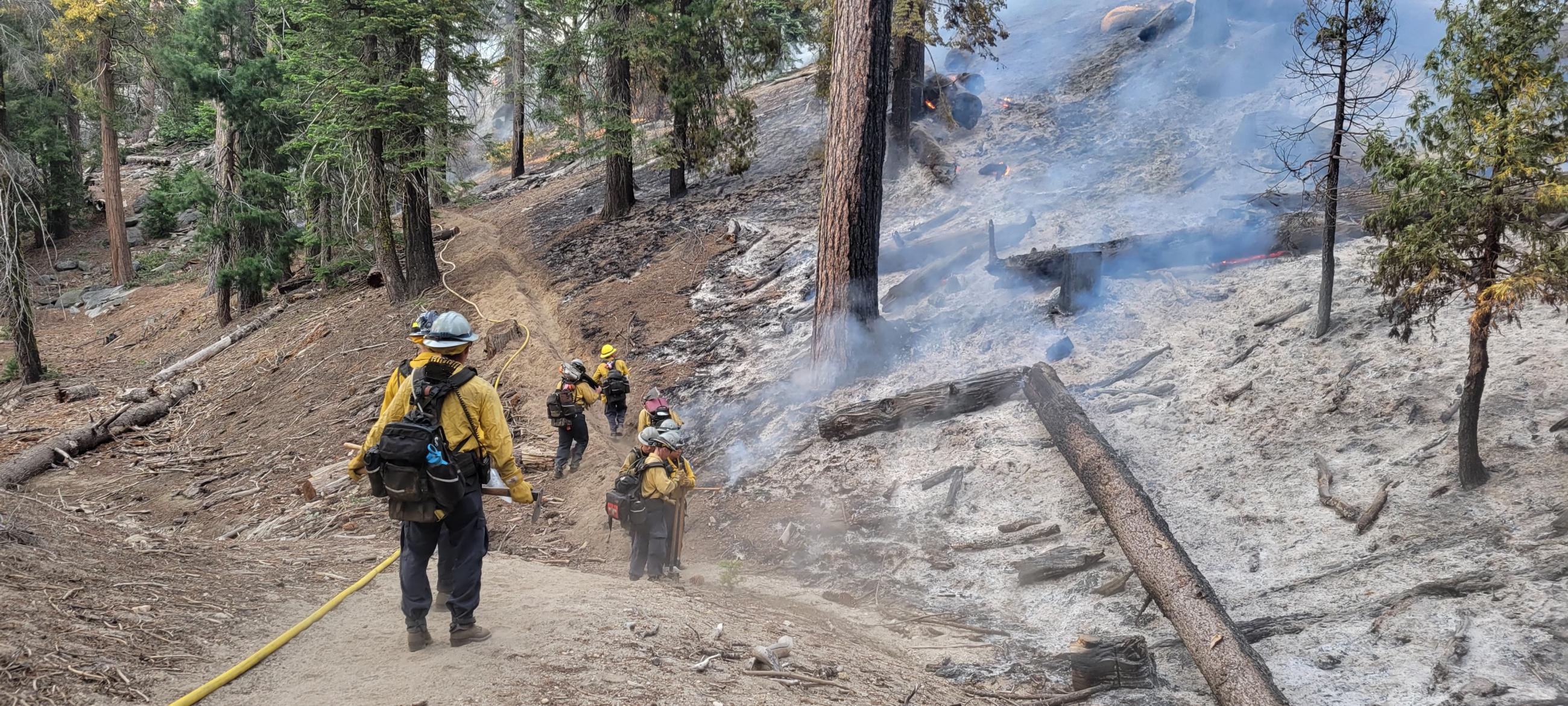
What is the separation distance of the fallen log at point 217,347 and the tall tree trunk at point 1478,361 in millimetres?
22041

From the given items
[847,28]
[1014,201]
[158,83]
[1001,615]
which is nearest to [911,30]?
[1014,201]

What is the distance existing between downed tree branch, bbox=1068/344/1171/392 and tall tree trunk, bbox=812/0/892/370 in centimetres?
304

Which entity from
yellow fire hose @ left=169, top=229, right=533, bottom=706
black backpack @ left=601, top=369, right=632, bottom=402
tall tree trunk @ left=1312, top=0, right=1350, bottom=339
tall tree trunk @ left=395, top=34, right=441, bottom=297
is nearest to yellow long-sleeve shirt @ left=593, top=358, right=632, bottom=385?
black backpack @ left=601, top=369, right=632, bottom=402

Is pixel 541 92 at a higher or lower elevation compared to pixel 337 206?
higher

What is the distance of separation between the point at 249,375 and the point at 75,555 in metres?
12.8

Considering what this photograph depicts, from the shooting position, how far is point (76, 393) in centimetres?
1878

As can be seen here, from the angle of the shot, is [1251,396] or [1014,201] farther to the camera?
[1014,201]

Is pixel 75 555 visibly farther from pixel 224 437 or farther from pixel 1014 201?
pixel 1014 201

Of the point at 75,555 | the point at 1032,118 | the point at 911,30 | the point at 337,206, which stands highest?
the point at 911,30

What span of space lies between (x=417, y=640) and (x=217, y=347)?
1870cm

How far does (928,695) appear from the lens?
230 inches

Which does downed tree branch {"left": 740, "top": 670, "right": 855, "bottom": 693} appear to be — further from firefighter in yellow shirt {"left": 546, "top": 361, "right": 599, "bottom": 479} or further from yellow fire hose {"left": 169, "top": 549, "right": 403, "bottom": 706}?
firefighter in yellow shirt {"left": 546, "top": 361, "right": 599, "bottom": 479}

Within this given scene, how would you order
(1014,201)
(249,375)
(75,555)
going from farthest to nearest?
(249,375)
(1014,201)
(75,555)

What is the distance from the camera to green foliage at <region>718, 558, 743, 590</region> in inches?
336
